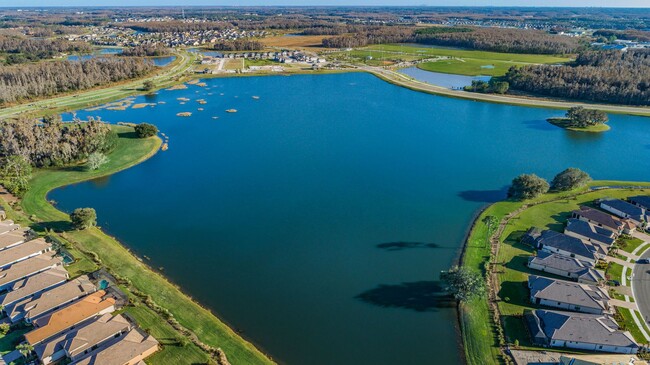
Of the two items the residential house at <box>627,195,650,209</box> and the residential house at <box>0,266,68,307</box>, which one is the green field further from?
the residential house at <box>0,266,68,307</box>

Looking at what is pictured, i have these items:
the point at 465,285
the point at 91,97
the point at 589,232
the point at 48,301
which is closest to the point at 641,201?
the point at 589,232

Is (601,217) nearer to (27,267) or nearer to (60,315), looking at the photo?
(60,315)

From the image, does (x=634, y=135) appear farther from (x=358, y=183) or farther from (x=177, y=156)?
(x=177, y=156)

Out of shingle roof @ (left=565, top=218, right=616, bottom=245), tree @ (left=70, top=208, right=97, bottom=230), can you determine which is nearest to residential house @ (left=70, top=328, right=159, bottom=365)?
tree @ (left=70, top=208, right=97, bottom=230)

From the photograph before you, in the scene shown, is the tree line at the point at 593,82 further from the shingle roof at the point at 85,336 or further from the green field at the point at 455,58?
the shingle roof at the point at 85,336

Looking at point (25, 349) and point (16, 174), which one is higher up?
point (16, 174)
